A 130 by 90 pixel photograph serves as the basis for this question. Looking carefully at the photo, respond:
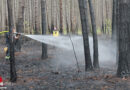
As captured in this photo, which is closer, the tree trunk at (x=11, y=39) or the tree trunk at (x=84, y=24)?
the tree trunk at (x=11, y=39)

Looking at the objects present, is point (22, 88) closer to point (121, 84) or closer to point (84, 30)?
point (121, 84)

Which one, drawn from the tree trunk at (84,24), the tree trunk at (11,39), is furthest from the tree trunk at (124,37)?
the tree trunk at (11,39)

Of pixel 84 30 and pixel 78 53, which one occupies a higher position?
pixel 84 30

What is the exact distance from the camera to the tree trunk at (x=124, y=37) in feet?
18.9

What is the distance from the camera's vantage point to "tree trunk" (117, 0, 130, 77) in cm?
577

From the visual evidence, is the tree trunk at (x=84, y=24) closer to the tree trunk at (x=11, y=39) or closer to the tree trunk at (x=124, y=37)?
the tree trunk at (x=124, y=37)

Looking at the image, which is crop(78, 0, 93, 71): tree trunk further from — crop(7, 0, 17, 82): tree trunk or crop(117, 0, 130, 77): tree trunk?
crop(7, 0, 17, 82): tree trunk

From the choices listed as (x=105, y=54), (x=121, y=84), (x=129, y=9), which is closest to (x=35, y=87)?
(x=121, y=84)

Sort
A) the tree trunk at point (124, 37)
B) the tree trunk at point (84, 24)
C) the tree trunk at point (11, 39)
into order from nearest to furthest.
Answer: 1. the tree trunk at point (11, 39)
2. the tree trunk at point (124, 37)
3. the tree trunk at point (84, 24)

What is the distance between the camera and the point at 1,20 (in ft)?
91.2

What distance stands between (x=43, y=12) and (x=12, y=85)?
530cm

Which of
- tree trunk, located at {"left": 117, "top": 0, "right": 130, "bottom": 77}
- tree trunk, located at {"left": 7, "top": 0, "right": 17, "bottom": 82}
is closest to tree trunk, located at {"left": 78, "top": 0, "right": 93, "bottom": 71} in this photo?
tree trunk, located at {"left": 117, "top": 0, "right": 130, "bottom": 77}

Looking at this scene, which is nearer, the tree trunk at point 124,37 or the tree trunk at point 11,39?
the tree trunk at point 11,39

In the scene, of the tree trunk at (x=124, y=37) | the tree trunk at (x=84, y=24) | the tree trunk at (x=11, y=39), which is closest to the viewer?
the tree trunk at (x=11, y=39)
